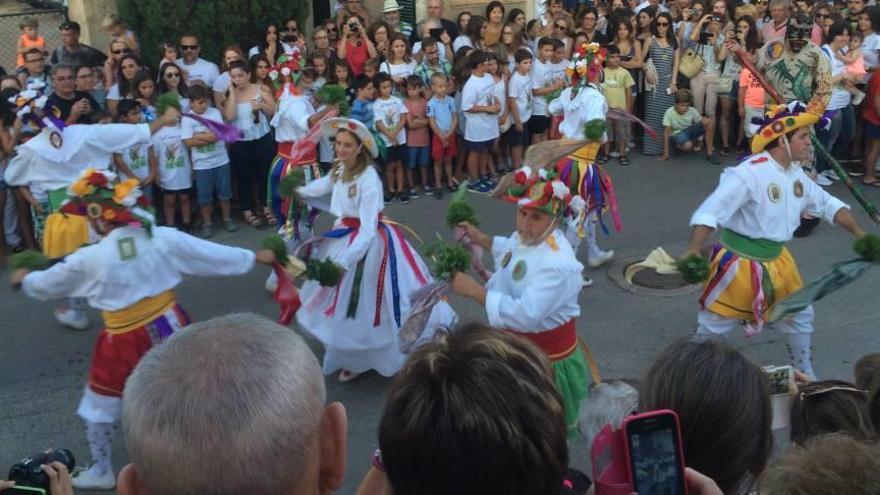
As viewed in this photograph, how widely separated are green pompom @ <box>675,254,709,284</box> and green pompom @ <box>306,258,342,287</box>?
203 centimetres

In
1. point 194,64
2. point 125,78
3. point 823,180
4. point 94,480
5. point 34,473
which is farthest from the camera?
point 823,180

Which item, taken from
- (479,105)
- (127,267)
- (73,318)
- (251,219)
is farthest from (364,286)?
(479,105)

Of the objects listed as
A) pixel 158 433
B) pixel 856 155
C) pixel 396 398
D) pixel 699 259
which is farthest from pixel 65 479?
pixel 856 155

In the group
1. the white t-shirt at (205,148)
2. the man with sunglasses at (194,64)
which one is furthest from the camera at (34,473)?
the man with sunglasses at (194,64)

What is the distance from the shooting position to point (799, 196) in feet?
18.1

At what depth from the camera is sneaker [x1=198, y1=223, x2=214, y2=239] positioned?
9.02 metres

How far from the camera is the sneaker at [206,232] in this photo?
29.6 ft

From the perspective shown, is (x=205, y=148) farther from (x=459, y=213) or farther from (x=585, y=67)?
(x=459, y=213)

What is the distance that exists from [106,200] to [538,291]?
7.41 feet

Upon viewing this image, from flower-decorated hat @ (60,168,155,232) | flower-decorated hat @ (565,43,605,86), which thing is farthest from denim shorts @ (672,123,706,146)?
flower-decorated hat @ (60,168,155,232)

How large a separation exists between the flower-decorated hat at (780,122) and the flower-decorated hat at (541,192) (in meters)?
1.39

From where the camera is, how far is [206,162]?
8797 millimetres

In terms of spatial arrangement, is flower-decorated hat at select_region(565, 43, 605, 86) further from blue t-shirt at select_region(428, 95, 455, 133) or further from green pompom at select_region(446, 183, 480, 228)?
green pompom at select_region(446, 183, 480, 228)

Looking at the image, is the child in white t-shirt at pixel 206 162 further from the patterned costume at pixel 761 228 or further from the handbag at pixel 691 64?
the handbag at pixel 691 64
